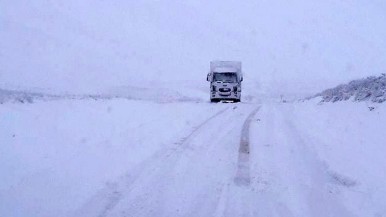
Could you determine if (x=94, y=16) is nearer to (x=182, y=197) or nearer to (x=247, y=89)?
(x=247, y=89)

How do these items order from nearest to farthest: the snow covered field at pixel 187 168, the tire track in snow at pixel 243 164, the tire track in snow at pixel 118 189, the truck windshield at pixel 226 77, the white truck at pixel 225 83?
the tire track in snow at pixel 118 189
the snow covered field at pixel 187 168
the tire track in snow at pixel 243 164
the white truck at pixel 225 83
the truck windshield at pixel 226 77

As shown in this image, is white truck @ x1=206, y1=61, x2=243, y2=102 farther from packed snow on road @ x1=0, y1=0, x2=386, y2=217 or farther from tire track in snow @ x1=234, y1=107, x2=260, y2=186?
tire track in snow @ x1=234, y1=107, x2=260, y2=186

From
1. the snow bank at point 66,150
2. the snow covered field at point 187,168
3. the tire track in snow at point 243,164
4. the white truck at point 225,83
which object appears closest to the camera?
the snow covered field at point 187,168

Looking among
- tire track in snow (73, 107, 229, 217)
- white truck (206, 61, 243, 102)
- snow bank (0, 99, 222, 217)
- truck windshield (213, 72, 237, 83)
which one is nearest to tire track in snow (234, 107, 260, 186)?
tire track in snow (73, 107, 229, 217)

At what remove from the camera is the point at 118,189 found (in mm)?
7219

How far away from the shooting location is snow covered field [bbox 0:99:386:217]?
6.52 meters

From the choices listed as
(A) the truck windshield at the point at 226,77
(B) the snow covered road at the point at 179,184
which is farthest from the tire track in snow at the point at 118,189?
(A) the truck windshield at the point at 226,77

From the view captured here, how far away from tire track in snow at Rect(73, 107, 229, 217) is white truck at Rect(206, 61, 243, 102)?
22.7m

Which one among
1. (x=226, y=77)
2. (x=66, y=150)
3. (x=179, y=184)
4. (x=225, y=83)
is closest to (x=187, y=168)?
(x=179, y=184)

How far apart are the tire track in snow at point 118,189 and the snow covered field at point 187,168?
0.02m

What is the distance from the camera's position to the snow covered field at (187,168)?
257 inches

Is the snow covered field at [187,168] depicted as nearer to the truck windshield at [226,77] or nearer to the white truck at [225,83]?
the white truck at [225,83]

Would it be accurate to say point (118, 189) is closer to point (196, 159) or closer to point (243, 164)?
point (196, 159)

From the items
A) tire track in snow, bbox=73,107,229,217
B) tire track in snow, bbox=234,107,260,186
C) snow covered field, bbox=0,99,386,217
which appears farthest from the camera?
tire track in snow, bbox=234,107,260,186
